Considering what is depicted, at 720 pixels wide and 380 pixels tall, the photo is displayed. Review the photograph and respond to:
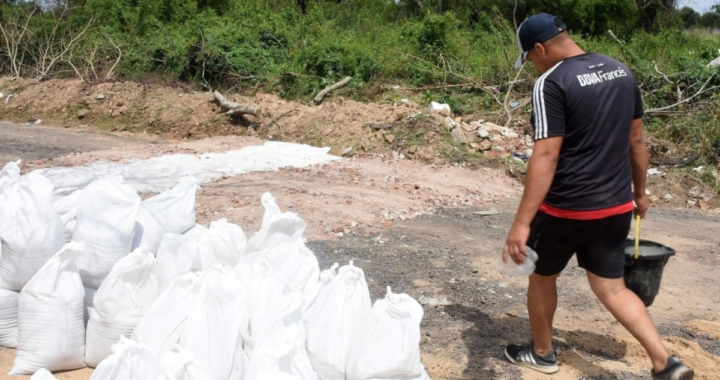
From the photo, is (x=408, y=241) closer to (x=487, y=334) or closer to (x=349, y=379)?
(x=487, y=334)

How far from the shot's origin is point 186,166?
24.2 ft

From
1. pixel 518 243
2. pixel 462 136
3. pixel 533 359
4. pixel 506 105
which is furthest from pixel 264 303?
pixel 506 105

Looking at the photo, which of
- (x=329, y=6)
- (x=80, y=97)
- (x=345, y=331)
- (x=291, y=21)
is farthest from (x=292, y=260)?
(x=329, y=6)

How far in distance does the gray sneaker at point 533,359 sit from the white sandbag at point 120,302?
1551 mm

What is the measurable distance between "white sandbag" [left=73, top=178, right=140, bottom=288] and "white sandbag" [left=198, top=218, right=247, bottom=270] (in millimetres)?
328

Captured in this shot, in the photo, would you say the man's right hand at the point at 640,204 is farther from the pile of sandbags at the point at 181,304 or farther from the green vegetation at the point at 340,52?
the green vegetation at the point at 340,52

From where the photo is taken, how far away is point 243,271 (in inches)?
103

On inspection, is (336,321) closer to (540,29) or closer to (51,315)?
(51,315)

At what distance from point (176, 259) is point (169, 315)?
1.31 ft

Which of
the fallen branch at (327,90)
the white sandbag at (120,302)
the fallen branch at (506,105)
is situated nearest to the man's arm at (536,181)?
the white sandbag at (120,302)

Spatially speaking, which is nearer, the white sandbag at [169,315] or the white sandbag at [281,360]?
the white sandbag at [281,360]

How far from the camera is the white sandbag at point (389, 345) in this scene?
7.42 feet

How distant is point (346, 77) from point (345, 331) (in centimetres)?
1008

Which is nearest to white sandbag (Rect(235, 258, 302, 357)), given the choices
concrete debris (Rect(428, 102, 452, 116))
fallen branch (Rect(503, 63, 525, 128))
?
concrete debris (Rect(428, 102, 452, 116))
